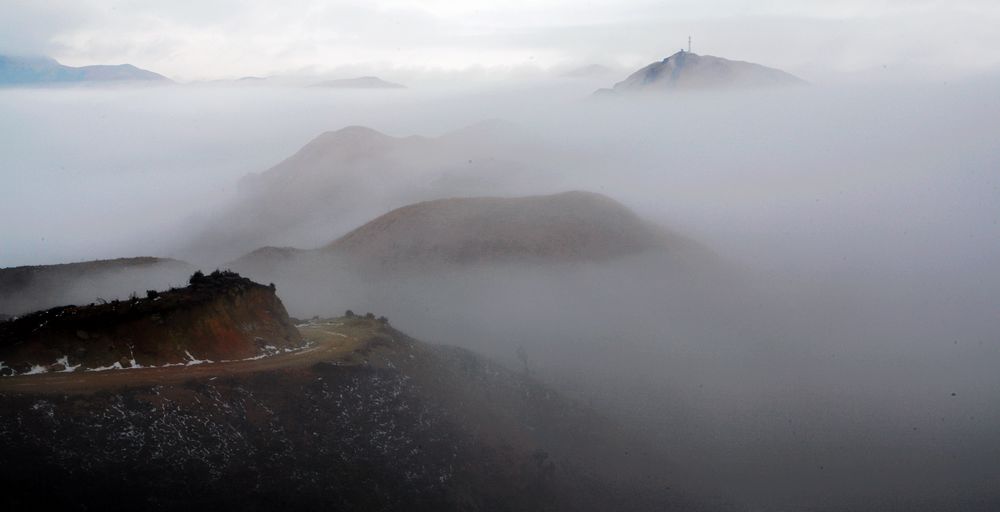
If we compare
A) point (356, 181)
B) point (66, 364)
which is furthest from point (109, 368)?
point (356, 181)

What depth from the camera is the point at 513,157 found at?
148 m

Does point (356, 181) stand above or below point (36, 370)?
above

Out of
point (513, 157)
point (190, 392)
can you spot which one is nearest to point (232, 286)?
point (190, 392)

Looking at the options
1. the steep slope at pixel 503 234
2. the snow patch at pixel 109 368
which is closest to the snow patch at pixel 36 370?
the snow patch at pixel 109 368

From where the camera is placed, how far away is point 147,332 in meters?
35.5

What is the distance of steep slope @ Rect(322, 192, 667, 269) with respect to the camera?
8525 centimetres

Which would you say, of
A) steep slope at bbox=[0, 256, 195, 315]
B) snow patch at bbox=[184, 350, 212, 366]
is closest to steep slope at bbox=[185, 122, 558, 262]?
steep slope at bbox=[0, 256, 195, 315]

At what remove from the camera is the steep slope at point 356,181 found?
12738cm

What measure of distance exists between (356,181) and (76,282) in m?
82.8

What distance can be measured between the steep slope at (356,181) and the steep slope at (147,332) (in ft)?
255

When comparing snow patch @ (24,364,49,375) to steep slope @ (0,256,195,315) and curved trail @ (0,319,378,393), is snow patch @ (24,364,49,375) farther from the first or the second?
steep slope @ (0,256,195,315)

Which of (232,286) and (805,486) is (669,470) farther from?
(232,286)

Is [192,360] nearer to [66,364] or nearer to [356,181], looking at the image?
[66,364]

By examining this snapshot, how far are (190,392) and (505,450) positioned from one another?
56.0 feet
